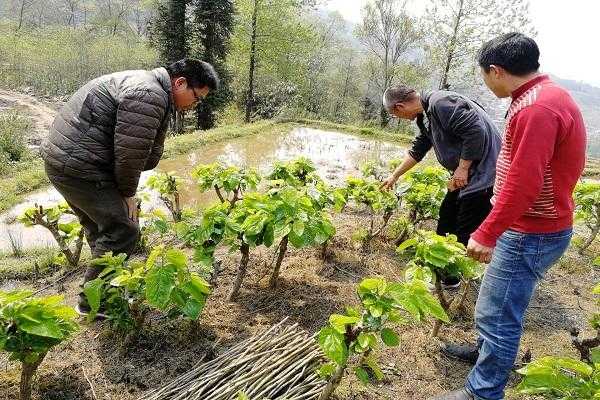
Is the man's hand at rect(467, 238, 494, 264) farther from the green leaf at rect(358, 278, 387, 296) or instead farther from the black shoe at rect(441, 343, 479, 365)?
the black shoe at rect(441, 343, 479, 365)

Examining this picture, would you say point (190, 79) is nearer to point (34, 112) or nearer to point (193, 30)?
point (34, 112)

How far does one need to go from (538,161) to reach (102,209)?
292 cm

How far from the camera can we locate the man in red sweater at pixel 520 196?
2051mm

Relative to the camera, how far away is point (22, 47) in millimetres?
32312

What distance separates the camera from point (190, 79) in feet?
10.9

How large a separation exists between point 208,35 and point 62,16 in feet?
250

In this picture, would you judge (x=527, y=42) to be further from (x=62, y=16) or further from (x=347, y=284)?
(x=62, y=16)

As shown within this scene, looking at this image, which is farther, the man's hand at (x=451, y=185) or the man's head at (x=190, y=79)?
the man's hand at (x=451, y=185)

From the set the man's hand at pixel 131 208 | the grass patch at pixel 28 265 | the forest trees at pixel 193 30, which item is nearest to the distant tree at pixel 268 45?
the forest trees at pixel 193 30

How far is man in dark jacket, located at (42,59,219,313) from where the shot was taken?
10.1 ft

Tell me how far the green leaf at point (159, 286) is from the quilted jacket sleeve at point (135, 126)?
0.94 m

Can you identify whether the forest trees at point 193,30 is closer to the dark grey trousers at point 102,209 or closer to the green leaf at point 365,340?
the dark grey trousers at point 102,209

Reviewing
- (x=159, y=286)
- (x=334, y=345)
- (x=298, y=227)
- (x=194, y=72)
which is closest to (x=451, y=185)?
(x=298, y=227)

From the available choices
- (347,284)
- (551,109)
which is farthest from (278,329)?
(551,109)
